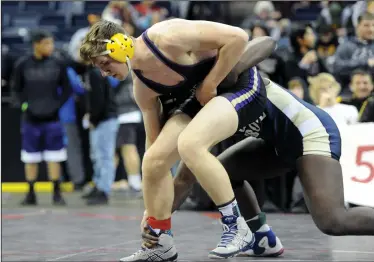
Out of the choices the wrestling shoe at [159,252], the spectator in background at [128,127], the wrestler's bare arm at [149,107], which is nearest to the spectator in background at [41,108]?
→ the spectator in background at [128,127]

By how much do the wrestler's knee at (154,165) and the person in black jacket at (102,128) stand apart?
5150 millimetres

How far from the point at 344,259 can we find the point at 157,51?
5.92ft

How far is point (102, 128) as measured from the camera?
1038cm

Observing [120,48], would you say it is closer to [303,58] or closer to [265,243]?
[265,243]

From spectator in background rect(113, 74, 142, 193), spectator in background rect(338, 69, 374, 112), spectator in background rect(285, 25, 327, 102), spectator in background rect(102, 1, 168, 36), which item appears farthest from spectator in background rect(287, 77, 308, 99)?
spectator in background rect(102, 1, 168, 36)

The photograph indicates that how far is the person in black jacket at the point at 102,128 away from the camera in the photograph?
1031cm

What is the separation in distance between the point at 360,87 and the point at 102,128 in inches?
119

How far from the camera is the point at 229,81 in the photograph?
17.1 ft

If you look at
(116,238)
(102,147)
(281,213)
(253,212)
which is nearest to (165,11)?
(102,147)

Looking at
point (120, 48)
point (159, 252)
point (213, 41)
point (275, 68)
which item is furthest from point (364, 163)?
point (120, 48)

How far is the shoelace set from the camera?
16.6 ft

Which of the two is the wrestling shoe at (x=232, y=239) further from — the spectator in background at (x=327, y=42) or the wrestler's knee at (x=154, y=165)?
the spectator in background at (x=327, y=42)

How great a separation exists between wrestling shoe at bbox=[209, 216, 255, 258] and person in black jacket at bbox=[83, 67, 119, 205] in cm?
528

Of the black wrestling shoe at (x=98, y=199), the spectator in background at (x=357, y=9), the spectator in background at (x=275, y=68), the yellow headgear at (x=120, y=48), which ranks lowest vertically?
the black wrestling shoe at (x=98, y=199)
